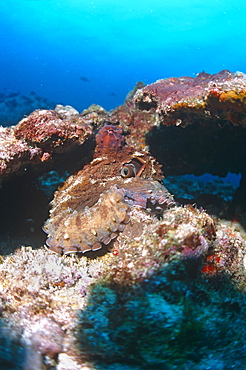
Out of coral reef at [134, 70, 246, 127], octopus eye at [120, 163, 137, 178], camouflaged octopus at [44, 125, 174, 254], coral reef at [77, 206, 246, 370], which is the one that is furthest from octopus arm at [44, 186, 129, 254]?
coral reef at [134, 70, 246, 127]

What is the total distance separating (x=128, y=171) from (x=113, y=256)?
5.49 ft

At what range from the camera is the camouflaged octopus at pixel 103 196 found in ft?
10.3

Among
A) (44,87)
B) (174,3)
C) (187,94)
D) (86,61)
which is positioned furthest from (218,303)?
(86,61)

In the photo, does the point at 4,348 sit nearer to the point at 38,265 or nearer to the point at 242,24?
the point at 38,265

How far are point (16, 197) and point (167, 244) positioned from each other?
3.16 metres

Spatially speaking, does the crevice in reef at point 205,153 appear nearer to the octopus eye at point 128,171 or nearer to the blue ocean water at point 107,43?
the octopus eye at point 128,171

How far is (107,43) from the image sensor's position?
71.2 meters

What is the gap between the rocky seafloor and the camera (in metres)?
2.34

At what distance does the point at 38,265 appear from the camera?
2924 mm

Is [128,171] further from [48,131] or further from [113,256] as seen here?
[113,256]

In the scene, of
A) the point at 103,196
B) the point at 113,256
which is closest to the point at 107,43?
the point at 103,196

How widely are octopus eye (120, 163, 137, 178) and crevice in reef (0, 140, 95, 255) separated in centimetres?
72

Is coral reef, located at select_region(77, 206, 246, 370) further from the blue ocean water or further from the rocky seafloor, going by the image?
the blue ocean water

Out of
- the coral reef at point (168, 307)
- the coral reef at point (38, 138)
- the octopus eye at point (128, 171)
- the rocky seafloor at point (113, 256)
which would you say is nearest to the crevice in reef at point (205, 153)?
the rocky seafloor at point (113, 256)
